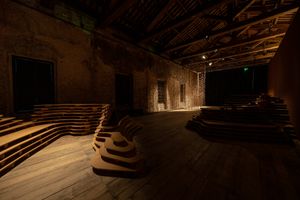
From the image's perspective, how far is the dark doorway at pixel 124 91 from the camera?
760 cm

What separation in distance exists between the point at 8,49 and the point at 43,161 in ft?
12.9

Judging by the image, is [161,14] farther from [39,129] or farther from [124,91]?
[39,129]

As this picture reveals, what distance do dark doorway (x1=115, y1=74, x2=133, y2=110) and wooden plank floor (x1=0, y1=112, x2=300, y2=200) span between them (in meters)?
4.77

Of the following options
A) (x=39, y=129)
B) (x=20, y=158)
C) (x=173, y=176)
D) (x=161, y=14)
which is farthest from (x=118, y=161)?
(x=161, y=14)

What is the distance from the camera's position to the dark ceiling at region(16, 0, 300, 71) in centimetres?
575

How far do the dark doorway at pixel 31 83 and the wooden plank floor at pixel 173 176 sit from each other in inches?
107

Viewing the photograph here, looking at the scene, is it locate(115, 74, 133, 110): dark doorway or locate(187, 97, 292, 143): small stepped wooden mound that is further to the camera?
locate(115, 74, 133, 110): dark doorway

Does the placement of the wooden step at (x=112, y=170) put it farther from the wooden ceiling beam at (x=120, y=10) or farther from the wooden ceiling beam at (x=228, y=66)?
the wooden ceiling beam at (x=228, y=66)

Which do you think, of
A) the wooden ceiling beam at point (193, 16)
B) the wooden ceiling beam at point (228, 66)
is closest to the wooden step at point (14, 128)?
the wooden ceiling beam at point (193, 16)

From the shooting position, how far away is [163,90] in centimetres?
1130

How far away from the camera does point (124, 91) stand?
7.98 metres

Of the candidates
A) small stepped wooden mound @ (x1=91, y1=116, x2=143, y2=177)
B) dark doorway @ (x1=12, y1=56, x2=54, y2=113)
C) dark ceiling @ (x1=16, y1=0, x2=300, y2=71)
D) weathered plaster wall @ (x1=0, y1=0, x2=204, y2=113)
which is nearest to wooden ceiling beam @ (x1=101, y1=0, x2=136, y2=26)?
dark ceiling @ (x1=16, y1=0, x2=300, y2=71)

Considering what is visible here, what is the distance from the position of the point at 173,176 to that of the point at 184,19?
6.67m

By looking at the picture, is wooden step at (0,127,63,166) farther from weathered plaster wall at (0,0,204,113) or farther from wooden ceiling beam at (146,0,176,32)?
wooden ceiling beam at (146,0,176,32)
